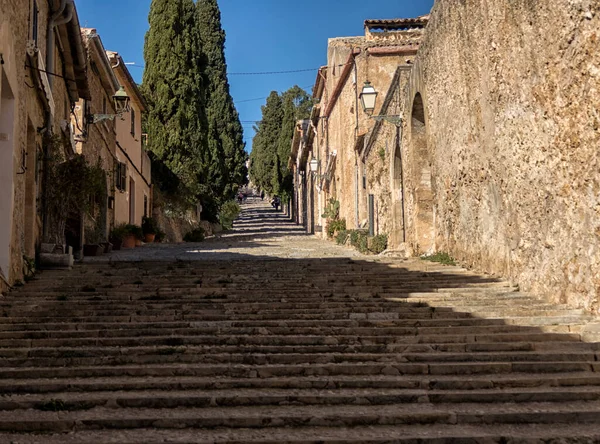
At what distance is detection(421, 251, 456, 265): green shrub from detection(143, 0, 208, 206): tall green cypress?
602 inches

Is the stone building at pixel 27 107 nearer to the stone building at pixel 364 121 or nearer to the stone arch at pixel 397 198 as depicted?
the stone building at pixel 364 121

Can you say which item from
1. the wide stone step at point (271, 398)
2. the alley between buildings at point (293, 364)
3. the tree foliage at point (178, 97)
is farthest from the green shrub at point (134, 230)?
the wide stone step at point (271, 398)

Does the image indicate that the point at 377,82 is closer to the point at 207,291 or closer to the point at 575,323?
the point at 207,291

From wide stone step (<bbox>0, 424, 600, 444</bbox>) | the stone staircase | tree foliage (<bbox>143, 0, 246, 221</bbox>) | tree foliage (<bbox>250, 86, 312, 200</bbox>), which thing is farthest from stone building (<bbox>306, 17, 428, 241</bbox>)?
tree foliage (<bbox>250, 86, 312, 200</bbox>)

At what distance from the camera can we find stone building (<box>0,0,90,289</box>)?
24.6ft

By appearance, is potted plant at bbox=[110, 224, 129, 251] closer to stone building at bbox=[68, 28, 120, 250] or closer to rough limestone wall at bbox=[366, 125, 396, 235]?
stone building at bbox=[68, 28, 120, 250]

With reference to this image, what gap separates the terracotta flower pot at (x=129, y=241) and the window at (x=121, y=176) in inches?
54.9

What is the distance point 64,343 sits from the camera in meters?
5.67

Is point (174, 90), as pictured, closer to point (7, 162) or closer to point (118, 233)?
point (118, 233)

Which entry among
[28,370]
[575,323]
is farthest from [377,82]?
[28,370]

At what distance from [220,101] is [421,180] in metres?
22.1

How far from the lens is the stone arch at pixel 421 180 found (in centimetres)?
1270

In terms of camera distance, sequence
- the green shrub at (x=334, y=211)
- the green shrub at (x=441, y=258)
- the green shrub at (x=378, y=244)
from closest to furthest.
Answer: the green shrub at (x=441, y=258) → the green shrub at (x=378, y=244) → the green shrub at (x=334, y=211)

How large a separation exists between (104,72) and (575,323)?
14479 millimetres
